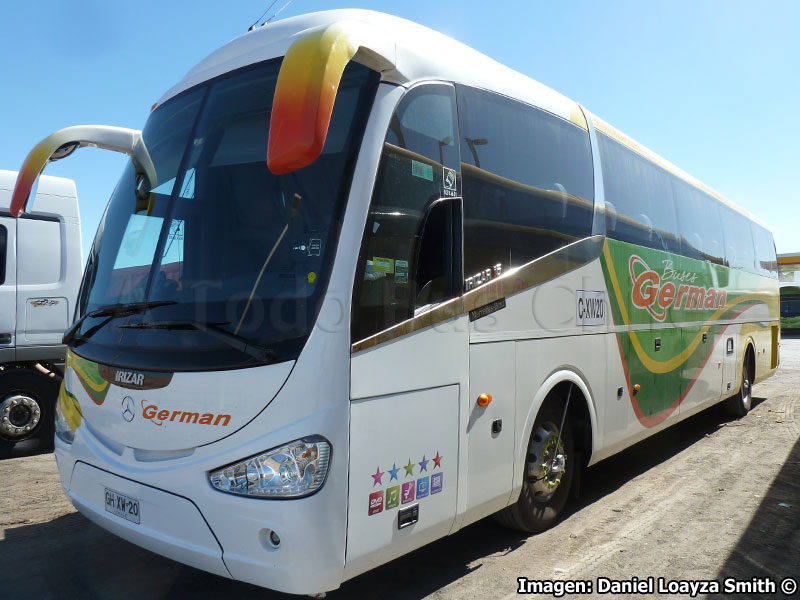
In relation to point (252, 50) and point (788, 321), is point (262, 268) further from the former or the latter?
point (788, 321)

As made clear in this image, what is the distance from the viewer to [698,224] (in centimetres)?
824

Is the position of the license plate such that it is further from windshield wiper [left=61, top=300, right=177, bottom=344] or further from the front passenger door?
the front passenger door

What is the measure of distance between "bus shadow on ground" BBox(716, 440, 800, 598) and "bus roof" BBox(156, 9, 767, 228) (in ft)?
11.4

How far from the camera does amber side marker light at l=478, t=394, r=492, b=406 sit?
150 inches

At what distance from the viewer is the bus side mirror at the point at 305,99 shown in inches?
93.7

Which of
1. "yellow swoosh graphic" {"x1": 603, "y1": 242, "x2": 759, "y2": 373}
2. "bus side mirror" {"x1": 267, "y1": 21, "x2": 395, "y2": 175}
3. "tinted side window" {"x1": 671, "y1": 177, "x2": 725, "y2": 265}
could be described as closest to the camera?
"bus side mirror" {"x1": 267, "y1": 21, "x2": 395, "y2": 175}

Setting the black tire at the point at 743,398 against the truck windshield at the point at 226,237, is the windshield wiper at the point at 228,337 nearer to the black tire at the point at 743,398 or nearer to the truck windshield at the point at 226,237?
the truck windshield at the point at 226,237

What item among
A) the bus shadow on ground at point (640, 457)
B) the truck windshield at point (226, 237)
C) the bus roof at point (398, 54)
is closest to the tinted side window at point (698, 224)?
the bus shadow on ground at point (640, 457)

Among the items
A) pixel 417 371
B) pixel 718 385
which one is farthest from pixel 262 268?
pixel 718 385

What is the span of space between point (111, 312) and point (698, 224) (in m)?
7.23

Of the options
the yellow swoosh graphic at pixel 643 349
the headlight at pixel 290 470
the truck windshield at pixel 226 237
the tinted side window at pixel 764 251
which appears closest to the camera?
the headlight at pixel 290 470

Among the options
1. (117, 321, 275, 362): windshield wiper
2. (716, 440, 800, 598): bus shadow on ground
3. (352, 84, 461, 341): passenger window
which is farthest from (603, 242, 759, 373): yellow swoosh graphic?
(117, 321, 275, 362): windshield wiper

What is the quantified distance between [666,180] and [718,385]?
2.99m

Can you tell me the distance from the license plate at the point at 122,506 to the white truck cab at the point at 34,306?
450 cm
